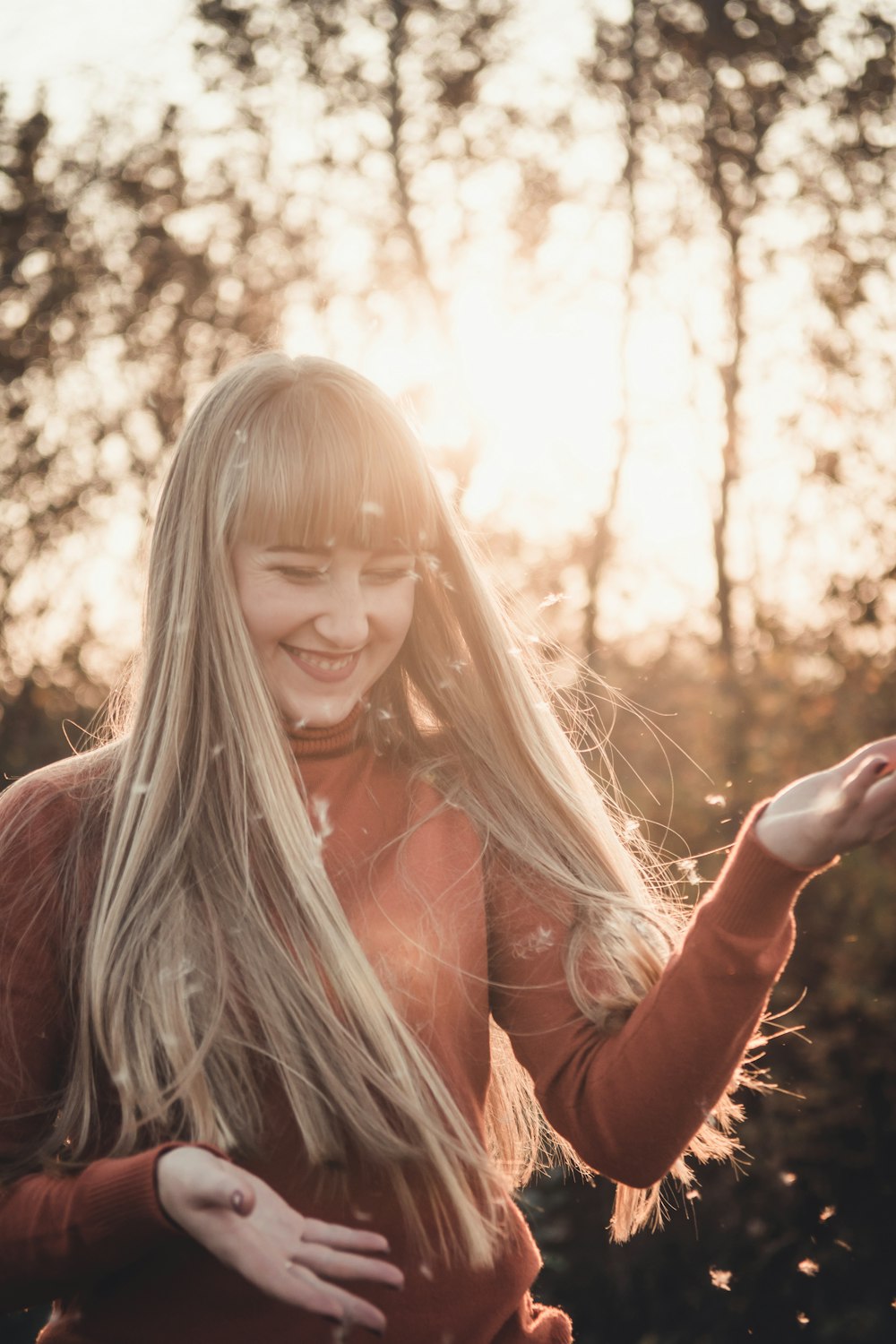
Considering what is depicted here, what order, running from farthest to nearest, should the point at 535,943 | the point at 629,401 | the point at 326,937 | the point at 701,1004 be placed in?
the point at 629,401, the point at 535,943, the point at 326,937, the point at 701,1004

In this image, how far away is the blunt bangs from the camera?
6.61 ft

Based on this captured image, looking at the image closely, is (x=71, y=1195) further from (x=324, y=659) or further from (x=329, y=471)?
(x=329, y=471)

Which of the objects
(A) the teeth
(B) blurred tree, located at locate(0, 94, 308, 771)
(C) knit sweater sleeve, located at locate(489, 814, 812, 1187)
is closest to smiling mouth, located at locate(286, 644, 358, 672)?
(A) the teeth

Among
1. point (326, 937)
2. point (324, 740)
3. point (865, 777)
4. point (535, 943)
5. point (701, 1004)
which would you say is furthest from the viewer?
point (324, 740)

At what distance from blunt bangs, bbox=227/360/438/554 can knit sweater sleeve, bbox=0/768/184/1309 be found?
0.59 metres

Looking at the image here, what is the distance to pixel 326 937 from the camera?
2.00 m

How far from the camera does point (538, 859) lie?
2184 millimetres

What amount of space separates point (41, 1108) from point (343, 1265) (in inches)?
24.0

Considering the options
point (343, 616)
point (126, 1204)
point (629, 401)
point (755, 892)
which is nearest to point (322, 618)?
point (343, 616)

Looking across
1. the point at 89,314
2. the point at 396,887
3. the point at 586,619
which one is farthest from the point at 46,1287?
the point at 89,314

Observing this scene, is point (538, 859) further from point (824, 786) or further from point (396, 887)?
point (824, 786)

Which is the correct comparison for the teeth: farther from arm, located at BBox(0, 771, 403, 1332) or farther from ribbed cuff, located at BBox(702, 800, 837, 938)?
ribbed cuff, located at BBox(702, 800, 837, 938)

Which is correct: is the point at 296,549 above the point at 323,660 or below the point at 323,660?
above

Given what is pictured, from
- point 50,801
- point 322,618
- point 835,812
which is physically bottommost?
point 50,801
